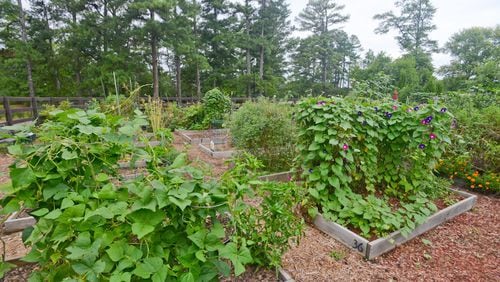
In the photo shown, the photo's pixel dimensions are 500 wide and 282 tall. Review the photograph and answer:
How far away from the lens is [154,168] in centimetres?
108

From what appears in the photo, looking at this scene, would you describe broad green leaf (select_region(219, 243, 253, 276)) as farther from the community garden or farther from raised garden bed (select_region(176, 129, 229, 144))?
raised garden bed (select_region(176, 129, 229, 144))

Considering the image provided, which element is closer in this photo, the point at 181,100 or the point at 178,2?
the point at 181,100

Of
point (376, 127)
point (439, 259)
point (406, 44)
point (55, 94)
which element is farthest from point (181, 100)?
point (406, 44)

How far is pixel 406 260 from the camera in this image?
78.0 inches

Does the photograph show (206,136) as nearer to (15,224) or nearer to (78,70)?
(15,224)

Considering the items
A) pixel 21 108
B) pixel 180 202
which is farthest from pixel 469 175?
pixel 21 108

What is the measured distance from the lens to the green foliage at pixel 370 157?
2.28m

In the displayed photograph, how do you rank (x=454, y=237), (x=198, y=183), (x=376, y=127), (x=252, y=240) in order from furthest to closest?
1. (x=376, y=127)
2. (x=454, y=237)
3. (x=252, y=240)
4. (x=198, y=183)

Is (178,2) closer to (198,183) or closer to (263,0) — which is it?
(263,0)

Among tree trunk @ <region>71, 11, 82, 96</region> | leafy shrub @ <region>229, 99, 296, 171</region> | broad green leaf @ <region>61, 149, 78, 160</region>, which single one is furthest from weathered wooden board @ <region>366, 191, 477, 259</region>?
tree trunk @ <region>71, 11, 82, 96</region>

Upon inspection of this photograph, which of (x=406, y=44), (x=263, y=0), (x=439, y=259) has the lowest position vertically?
(x=439, y=259)

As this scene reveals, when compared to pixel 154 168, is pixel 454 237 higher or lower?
lower

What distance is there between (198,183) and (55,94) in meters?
19.1

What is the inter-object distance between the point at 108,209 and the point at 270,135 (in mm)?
3048
